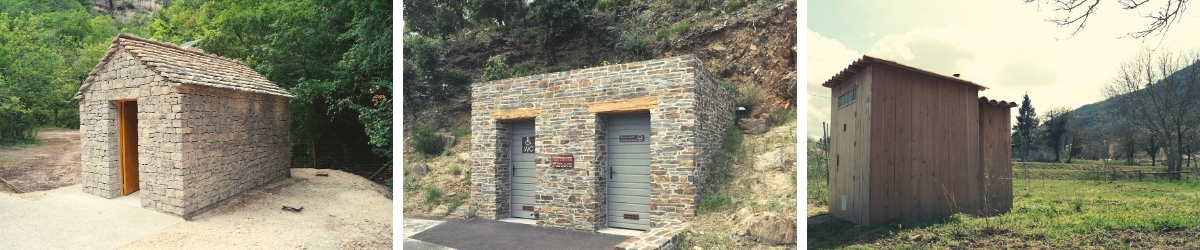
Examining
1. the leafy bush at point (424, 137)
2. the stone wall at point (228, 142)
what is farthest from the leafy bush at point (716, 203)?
the stone wall at point (228, 142)

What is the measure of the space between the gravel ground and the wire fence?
0.26 meters

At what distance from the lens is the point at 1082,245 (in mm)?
3973

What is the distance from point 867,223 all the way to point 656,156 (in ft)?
5.59

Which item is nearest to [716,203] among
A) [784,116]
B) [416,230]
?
[784,116]

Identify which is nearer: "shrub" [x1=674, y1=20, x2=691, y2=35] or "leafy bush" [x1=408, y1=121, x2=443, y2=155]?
"shrub" [x1=674, y1=20, x2=691, y2=35]

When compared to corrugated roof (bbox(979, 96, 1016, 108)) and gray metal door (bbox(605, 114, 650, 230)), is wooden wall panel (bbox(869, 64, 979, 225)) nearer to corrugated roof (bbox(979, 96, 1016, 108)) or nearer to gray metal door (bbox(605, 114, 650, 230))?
corrugated roof (bbox(979, 96, 1016, 108))

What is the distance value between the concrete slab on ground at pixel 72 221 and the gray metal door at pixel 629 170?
4.38 metres

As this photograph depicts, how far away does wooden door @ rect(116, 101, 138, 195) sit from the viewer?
6.16 m

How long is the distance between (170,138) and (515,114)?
3536 millimetres

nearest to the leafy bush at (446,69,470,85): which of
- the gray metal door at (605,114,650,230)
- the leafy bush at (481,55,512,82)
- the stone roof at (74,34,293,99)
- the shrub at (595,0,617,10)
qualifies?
the leafy bush at (481,55,512,82)

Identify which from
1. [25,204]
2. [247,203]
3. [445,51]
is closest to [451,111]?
[445,51]

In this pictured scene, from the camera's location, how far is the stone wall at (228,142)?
18.8 ft

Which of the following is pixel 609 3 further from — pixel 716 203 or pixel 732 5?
pixel 716 203

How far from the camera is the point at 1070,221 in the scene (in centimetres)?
410
